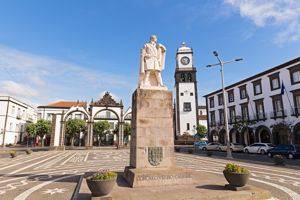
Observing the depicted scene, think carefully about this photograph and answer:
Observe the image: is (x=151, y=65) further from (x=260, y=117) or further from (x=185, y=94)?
(x=185, y=94)

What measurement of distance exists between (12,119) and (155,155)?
156ft

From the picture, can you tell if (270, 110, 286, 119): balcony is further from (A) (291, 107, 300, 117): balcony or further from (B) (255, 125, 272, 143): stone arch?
(B) (255, 125, 272, 143): stone arch

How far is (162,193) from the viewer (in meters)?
5.31

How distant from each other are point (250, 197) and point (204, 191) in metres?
1.27

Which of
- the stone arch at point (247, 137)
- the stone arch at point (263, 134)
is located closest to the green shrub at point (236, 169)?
the stone arch at point (263, 134)

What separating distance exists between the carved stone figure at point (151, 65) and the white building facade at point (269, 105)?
23.3 meters

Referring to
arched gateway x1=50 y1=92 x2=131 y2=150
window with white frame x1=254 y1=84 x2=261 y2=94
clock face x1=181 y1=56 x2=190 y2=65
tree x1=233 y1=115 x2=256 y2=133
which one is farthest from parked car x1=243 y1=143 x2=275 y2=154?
clock face x1=181 y1=56 x2=190 y2=65

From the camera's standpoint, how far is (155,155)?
275 inches

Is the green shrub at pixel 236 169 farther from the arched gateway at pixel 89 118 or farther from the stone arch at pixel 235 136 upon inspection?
the stone arch at pixel 235 136

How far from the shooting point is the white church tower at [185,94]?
44.5 m

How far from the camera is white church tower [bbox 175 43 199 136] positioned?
146 feet

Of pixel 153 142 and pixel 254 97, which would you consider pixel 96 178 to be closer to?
pixel 153 142

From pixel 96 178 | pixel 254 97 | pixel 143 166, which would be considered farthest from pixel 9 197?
pixel 254 97

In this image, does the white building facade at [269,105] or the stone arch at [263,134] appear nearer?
the white building facade at [269,105]
